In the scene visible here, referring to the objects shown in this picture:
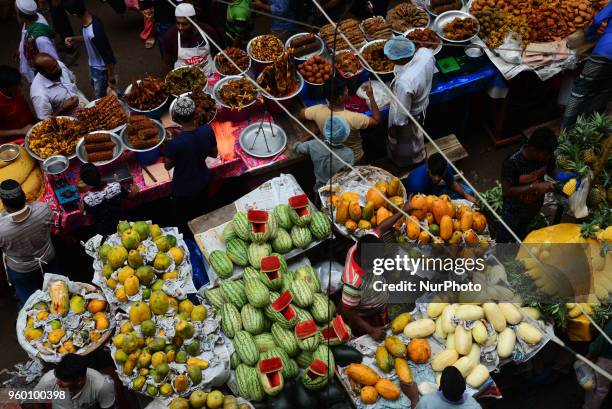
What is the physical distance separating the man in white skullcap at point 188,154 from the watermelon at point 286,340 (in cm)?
173

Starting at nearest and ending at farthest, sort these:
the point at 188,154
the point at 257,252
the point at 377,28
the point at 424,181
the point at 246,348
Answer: the point at 246,348 → the point at 257,252 → the point at 188,154 → the point at 424,181 → the point at 377,28

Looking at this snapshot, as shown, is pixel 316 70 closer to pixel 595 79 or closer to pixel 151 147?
pixel 151 147

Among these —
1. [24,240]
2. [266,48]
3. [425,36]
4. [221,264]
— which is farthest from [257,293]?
[425,36]

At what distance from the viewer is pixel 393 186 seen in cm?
581

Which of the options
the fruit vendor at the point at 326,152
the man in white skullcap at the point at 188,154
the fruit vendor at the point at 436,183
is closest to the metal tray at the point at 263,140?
the fruit vendor at the point at 326,152

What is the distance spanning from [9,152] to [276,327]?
3142 millimetres

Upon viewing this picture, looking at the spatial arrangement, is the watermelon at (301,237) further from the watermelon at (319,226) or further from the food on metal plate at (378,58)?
the food on metal plate at (378,58)

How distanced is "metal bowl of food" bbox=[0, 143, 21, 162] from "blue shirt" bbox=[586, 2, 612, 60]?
232 inches

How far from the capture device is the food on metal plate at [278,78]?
6.53 m

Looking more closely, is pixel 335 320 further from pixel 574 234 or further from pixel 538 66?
pixel 538 66

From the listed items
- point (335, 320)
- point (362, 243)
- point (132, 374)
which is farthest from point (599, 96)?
point (132, 374)

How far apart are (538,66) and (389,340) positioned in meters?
3.81

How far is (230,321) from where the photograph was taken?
499 centimetres

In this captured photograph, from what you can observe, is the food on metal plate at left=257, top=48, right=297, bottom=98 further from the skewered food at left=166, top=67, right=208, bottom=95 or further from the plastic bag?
the plastic bag
